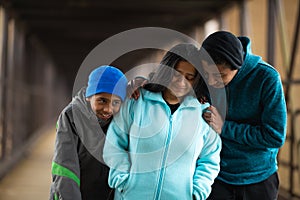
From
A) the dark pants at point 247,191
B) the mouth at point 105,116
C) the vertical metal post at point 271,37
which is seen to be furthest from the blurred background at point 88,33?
the mouth at point 105,116

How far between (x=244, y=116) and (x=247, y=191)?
0.32 m

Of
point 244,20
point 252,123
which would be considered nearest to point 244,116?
point 252,123

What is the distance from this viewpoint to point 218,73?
1.76 metres

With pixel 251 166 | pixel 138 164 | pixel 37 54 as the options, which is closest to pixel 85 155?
pixel 138 164

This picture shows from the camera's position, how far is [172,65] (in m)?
1.69

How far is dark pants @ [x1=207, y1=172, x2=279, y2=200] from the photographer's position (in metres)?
1.96

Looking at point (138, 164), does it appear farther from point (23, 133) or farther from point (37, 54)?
point (37, 54)

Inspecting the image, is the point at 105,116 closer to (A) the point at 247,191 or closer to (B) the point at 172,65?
(B) the point at 172,65

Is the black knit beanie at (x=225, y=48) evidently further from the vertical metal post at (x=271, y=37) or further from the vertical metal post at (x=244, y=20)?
the vertical metal post at (x=244, y=20)

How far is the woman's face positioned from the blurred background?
3.05 meters

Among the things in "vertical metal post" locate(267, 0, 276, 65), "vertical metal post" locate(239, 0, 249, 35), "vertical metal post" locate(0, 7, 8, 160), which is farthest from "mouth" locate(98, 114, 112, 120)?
"vertical metal post" locate(0, 7, 8, 160)

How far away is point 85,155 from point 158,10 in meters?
6.51

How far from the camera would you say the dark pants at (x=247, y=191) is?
1.96 meters

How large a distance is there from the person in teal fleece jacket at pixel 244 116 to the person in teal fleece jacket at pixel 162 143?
0.11 metres
